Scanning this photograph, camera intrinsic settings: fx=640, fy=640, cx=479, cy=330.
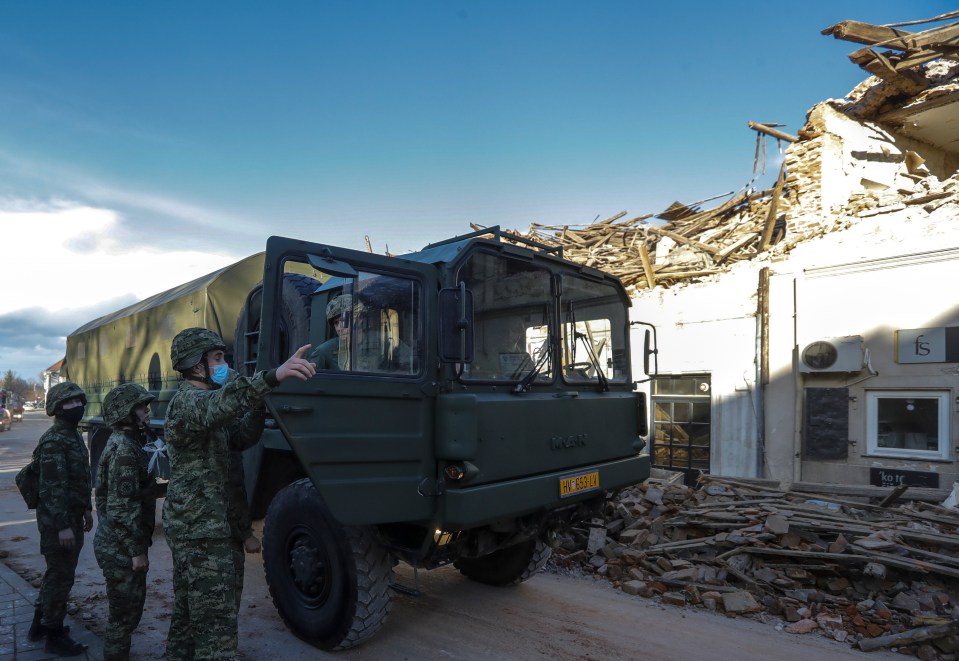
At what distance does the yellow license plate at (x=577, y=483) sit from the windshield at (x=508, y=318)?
2.32ft

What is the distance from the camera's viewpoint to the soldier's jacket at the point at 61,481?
418 centimetres

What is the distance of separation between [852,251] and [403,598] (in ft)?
25.6

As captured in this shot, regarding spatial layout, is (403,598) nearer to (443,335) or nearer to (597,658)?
(597,658)

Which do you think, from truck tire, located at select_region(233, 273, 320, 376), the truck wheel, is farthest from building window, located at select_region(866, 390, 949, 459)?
truck tire, located at select_region(233, 273, 320, 376)

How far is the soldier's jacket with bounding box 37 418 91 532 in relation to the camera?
4.18 metres

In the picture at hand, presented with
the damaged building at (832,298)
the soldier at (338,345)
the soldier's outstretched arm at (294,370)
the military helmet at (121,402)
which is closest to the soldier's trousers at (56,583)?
the military helmet at (121,402)

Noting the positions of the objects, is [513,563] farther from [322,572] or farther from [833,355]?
[833,355]

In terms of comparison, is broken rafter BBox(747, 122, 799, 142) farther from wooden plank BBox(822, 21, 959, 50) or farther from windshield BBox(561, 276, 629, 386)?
windshield BBox(561, 276, 629, 386)

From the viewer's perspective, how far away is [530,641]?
444 centimetres

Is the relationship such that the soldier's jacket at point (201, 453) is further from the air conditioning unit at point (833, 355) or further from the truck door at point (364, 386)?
the air conditioning unit at point (833, 355)

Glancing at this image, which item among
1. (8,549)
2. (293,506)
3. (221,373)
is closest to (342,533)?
(293,506)

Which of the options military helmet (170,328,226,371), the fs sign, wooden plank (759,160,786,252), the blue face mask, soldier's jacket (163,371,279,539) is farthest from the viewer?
wooden plank (759,160,786,252)

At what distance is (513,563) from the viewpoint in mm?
5543

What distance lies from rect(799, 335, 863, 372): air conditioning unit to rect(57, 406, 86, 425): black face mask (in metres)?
8.96
